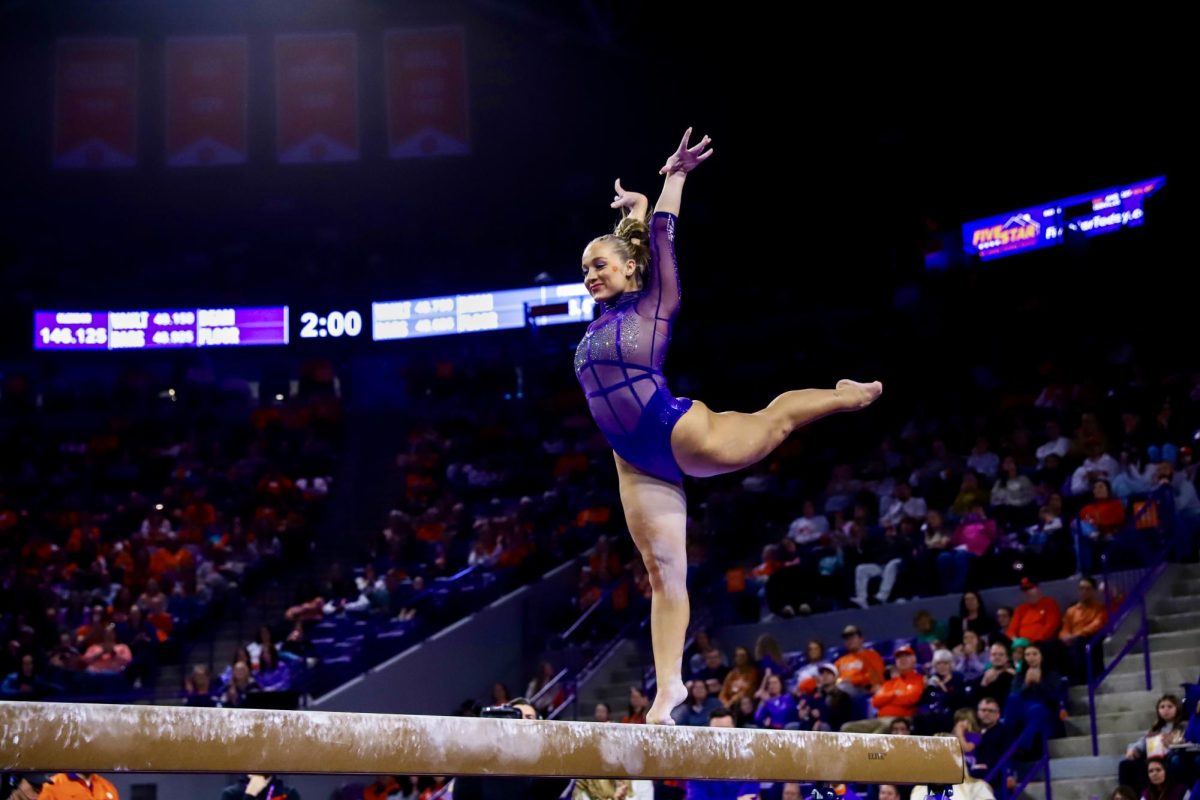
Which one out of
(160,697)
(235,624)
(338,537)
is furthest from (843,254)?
(160,697)

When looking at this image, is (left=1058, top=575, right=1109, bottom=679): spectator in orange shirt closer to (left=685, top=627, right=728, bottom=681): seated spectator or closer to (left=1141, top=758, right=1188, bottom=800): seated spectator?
(left=1141, top=758, right=1188, bottom=800): seated spectator

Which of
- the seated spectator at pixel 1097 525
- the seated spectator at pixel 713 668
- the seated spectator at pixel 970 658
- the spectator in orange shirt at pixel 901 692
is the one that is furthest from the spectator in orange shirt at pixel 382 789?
the seated spectator at pixel 1097 525

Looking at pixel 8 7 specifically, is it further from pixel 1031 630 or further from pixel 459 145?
pixel 1031 630

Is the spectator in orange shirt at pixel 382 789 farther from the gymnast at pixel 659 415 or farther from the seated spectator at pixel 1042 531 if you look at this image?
the gymnast at pixel 659 415

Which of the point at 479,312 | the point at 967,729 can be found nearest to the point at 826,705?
the point at 967,729

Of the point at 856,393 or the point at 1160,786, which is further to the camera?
the point at 1160,786

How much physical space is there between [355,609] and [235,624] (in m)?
1.73

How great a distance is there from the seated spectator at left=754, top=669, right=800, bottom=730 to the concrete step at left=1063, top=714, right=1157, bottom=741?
2.05m

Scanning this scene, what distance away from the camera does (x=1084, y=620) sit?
1051 centimetres

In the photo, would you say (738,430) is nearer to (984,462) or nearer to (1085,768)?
(1085,768)

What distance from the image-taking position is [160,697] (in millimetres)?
13867

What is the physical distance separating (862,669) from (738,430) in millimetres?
6645

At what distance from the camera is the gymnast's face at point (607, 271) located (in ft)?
16.9

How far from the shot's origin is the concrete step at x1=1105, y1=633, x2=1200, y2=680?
1019 cm
